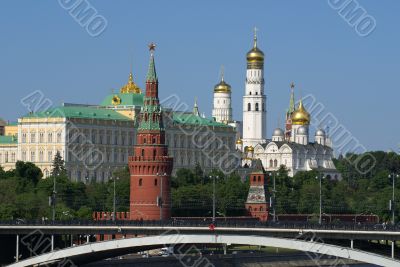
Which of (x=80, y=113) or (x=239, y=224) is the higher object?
(x=80, y=113)

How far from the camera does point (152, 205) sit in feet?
387

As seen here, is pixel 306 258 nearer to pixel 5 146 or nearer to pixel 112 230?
pixel 112 230

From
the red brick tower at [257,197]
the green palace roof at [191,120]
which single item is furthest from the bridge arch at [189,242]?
the green palace roof at [191,120]

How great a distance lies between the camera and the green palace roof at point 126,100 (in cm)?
17962

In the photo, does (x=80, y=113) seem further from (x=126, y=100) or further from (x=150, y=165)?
(x=150, y=165)

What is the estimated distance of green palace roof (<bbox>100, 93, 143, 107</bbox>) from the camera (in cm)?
17962

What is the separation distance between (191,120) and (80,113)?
62.8ft

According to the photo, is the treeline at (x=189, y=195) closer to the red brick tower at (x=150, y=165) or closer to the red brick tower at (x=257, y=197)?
the red brick tower at (x=257, y=197)

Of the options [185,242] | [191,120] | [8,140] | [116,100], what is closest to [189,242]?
[185,242]

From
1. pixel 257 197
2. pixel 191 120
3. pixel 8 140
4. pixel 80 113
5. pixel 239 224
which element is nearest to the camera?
pixel 239 224

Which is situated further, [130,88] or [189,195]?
[130,88]

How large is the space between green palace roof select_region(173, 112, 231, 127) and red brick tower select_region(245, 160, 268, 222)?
1957 inches

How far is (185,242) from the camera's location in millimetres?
81312

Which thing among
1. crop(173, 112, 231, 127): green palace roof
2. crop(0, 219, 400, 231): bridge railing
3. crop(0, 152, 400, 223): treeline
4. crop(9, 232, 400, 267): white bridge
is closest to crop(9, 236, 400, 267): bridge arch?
crop(9, 232, 400, 267): white bridge
